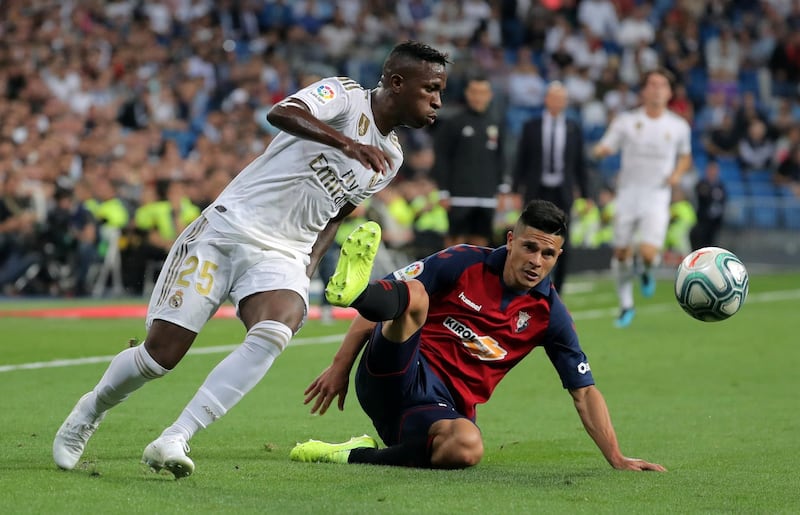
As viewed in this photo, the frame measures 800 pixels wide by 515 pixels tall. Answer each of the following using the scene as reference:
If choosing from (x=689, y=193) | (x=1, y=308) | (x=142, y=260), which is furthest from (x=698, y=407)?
(x=689, y=193)

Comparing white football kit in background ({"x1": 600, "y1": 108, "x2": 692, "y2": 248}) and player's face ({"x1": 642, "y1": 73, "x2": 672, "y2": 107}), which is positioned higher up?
player's face ({"x1": 642, "y1": 73, "x2": 672, "y2": 107})

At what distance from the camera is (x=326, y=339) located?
13.2 m

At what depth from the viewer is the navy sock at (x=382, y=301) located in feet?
19.5

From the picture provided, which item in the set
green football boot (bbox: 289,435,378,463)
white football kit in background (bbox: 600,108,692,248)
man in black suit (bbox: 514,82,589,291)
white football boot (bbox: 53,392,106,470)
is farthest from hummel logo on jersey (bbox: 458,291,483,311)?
white football kit in background (bbox: 600,108,692,248)

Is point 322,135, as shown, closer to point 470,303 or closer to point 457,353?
point 470,303

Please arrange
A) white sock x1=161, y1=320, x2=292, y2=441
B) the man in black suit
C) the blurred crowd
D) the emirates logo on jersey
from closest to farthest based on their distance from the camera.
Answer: white sock x1=161, y1=320, x2=292, y2=441, the emirates logo on jersey, the man in black suit, the blurred crowd

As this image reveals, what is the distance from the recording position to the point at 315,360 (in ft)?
37.8

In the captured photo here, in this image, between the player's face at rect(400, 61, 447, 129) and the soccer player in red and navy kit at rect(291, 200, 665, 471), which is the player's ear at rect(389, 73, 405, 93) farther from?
the soccer player in red and navy kit at rect(291, 200, 665, 471)

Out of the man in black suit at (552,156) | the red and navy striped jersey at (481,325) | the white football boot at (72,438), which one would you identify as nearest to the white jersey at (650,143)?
the man in black suit at (552,156)

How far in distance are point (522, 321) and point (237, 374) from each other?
1560mm

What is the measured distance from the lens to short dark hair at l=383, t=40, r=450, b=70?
6.11 m

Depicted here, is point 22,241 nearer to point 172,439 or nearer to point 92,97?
point 92,97

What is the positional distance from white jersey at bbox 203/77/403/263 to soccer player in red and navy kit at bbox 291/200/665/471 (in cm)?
53

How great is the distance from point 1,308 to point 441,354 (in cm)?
1151
